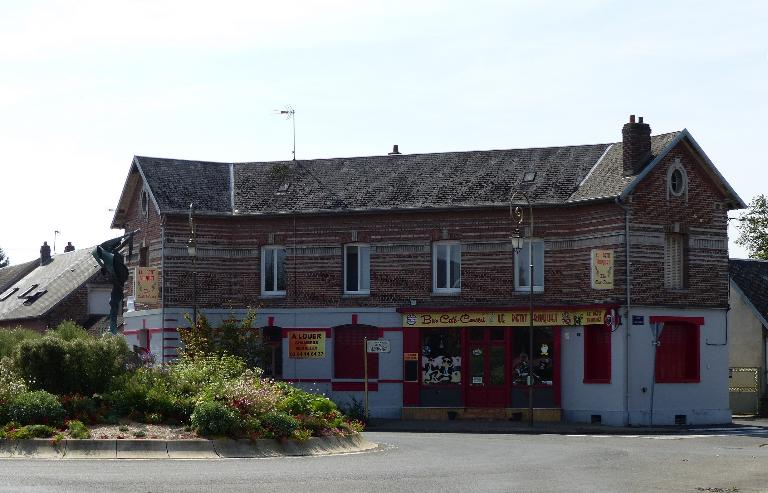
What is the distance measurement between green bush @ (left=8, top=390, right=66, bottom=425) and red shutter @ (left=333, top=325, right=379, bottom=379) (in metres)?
18.6

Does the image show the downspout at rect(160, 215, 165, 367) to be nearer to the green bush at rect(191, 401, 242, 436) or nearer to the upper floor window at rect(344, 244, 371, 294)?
the upper floor window at rect(344, 244, 371, 294)

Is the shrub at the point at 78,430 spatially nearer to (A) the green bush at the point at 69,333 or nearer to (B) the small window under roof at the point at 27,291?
(A) the green bush at the point at 69,333

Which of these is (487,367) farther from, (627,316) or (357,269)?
(357,269)

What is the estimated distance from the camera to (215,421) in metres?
22.9

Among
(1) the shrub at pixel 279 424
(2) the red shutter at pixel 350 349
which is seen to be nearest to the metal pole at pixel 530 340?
(2) the red shutter at pixel 350 349

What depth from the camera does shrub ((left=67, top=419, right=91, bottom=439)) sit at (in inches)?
869

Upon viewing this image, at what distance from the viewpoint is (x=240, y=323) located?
4209 cm

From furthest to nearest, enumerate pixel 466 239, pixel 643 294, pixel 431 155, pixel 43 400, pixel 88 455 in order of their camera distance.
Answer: pixel 431 155, pixel 466 239, pixel 643 294, pixel 43 400, pixel 88 455

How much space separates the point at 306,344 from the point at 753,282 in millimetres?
16313

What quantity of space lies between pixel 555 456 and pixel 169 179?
2309 centimetres

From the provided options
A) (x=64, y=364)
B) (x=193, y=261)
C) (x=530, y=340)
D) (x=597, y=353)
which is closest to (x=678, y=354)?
(x=597, y=353)

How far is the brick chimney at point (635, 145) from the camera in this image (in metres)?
38.8

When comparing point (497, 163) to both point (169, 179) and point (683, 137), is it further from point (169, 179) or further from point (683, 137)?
point (169, 179)

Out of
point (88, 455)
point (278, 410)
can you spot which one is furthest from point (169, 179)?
point (88, 455)
